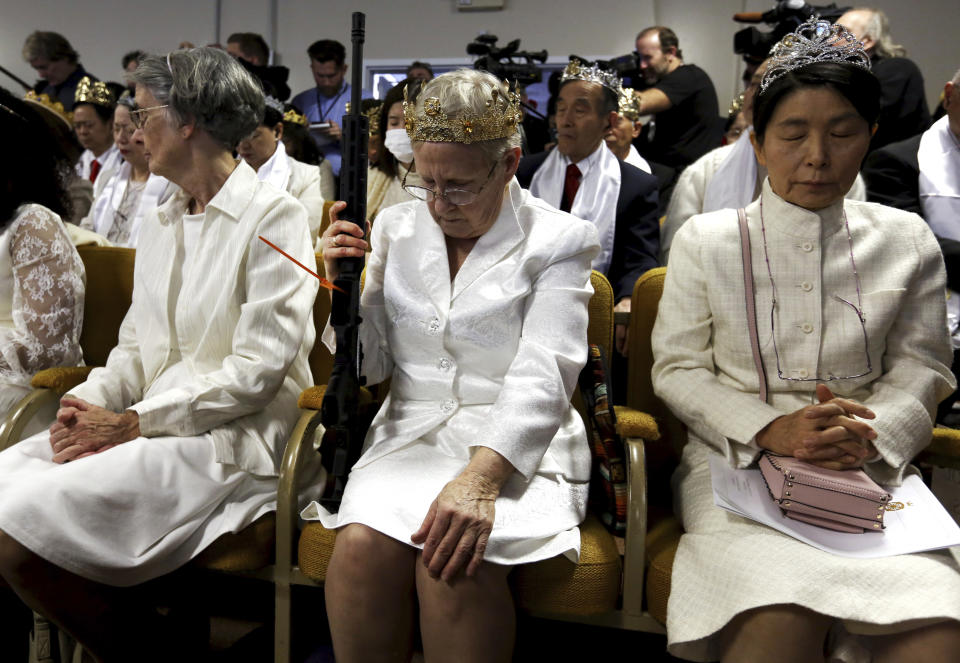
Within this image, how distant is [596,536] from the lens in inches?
66.5

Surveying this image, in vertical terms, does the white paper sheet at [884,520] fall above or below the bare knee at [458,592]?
above

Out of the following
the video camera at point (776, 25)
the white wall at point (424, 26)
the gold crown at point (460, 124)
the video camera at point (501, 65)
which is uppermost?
the white wall at point (424, 26)

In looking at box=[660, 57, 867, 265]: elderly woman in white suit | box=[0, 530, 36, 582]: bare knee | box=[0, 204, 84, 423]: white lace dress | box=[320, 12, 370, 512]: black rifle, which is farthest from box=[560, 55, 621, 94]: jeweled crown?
box=[0, 530, 36, 582]: bare knee

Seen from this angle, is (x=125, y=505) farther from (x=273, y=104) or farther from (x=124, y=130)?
(x=273, y=104)

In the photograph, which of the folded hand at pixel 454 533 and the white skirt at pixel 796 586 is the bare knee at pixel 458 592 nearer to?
the folded hand at pixel 454 533

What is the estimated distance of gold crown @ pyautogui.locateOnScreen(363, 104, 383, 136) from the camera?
167 inches

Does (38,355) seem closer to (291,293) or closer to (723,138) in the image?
(291,293)

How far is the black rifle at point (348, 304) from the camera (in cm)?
163

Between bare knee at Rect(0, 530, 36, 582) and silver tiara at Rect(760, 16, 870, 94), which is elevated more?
silver tiara at Rect(760, 16, 870, 94)

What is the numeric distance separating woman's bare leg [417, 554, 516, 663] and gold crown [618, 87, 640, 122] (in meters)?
2.73

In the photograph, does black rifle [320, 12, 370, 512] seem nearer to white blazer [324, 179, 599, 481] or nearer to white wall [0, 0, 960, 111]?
white blazer [324, 179, 599, 481]

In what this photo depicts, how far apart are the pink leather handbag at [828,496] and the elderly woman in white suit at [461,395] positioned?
41 cm

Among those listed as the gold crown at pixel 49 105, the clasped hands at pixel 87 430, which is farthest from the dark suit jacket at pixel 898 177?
the gold crown at pixel 49 105

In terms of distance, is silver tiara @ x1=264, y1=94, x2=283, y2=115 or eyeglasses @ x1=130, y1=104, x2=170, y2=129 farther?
silver tiara @ x1=264, y1=94, x2=283, y2=115
